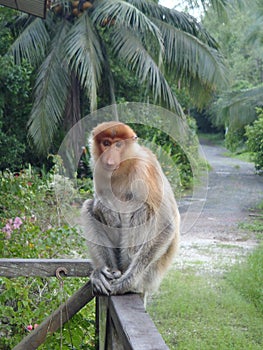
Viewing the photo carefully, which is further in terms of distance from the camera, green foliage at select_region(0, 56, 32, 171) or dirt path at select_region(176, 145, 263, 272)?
green foliage at select_region(0, 56, 32, 171)

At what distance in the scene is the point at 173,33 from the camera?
46.3ft

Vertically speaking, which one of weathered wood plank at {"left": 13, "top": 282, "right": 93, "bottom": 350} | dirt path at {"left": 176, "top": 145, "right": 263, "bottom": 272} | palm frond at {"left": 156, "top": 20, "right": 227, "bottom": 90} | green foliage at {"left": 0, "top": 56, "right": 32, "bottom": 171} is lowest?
dirt path at {"left": 176, "top": 145, "right": 263, "bottom": 272}

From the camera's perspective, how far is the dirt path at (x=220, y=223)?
8.54 m

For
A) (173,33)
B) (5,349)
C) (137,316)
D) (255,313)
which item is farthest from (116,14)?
(137,316)

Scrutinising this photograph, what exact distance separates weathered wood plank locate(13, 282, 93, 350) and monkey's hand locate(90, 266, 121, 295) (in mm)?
179

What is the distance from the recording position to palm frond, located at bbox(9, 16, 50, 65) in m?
12.9

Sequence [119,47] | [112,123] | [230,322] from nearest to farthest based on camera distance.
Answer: [112,123]
[230,322]
[119,47]

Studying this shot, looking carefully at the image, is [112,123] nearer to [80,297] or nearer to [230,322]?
[80,297]

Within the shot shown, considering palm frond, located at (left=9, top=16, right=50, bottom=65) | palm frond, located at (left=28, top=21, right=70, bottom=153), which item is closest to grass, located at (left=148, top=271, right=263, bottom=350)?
palm frond, located at (left=28, top=21, right=70, bottom=153)

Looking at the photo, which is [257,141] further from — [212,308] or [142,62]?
[212,308]

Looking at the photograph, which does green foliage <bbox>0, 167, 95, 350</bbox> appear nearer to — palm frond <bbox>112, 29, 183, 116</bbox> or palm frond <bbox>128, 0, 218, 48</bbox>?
palm frond <bbox>112, 29, 183, 116</bbox>

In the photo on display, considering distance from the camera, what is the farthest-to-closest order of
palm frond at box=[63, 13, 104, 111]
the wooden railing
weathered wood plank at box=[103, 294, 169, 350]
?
palm frond at box=[63, 13, 104, 111], the wooden railing, weathered wood plank at box=[103, 294, 169, 350]

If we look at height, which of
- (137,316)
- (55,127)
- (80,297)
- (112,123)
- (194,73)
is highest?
(112,123)

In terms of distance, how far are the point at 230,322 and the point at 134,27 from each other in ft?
26.0
